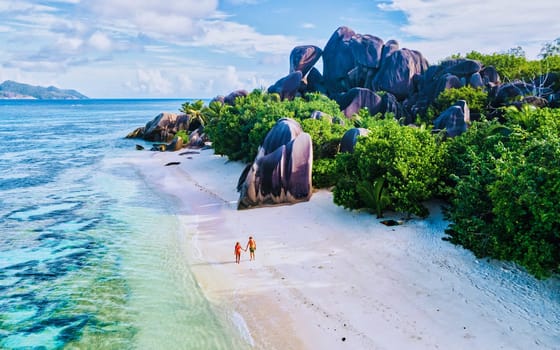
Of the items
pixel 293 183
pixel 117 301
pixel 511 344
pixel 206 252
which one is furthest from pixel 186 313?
pixel 293 183

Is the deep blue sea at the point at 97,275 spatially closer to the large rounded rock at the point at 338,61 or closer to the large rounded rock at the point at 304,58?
the large rounded rock at the point at 338,61

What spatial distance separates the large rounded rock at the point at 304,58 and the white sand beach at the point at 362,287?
4359 centimetres

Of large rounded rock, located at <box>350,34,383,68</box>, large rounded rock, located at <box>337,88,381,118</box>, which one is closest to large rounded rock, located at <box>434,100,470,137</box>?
large rounded rock, located at <box>337,88,381,118</box>

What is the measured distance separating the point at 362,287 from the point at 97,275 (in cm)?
894

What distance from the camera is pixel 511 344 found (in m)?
9.45

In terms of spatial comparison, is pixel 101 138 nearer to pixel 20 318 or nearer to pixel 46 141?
pixel 46 141

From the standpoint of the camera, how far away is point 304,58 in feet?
195

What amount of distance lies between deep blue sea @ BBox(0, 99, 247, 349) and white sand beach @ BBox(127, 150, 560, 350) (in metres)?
1.00

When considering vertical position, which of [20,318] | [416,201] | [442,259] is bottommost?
[20,318]

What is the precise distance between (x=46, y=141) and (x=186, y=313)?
52441 mm

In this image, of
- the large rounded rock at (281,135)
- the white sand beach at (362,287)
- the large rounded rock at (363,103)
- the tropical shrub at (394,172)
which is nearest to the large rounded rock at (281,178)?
the large rounded rock at (281,135)

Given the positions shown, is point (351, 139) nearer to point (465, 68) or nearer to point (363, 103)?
point (363, 103)

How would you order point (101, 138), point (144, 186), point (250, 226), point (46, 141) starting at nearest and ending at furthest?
point (250, 226) → point (144, 186) → point (46, 141) → point (101, 138)

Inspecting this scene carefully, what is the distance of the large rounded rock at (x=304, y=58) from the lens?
5909cm
